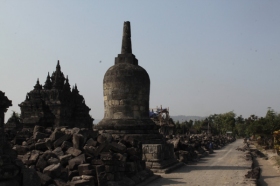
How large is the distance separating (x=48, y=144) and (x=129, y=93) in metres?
6.54

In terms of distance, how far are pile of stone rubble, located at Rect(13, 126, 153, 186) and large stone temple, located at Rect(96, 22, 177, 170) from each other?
397 centimetres

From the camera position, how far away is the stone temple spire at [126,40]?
16.3m

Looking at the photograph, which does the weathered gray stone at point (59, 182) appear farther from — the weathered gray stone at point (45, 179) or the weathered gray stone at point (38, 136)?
the weathered gray stone at point (38, 136)

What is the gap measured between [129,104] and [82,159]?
7.18 m

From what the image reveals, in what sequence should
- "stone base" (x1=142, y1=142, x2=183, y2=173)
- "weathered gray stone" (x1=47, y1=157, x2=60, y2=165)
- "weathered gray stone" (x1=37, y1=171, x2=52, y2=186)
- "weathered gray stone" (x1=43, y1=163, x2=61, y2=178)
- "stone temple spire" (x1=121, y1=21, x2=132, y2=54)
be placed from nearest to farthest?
"weathered gray stone" (x1=37, y1=171, x2=52, y2=186), "weathered gray stone" (x1=43, y1=163, x2=61, y2=178), "weathered gray stone" (x1=47, y1=157, x2=60, y2=165), "stone base" (x1=142, y1=142, x2=183, y2=173), "stone temple spire" (x1=121, y1=21, x2=132, y2=54)

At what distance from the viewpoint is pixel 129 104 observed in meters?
15.0

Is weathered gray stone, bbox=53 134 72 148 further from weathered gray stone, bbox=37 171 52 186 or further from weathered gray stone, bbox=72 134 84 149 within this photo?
weathered gray stone, bbox=37 171 52 186

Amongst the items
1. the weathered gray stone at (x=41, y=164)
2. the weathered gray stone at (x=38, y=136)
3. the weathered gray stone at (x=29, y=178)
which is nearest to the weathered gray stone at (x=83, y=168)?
the weathered gray stone at (x=41, y=164)

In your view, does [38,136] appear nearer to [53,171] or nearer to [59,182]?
[53,171]

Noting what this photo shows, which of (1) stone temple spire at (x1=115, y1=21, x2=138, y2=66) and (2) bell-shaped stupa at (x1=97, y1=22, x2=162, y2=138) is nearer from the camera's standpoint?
(2) bell-shaped stupa at (x1=97, y1=22, x2=162, y2=138)

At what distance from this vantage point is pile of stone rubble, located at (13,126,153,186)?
7.32 metres

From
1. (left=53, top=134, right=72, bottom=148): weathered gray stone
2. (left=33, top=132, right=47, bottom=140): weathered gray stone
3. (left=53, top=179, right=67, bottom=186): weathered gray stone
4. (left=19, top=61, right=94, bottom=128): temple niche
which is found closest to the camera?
(left=53, top=179, right=67, bottom=186): weathered gray stone

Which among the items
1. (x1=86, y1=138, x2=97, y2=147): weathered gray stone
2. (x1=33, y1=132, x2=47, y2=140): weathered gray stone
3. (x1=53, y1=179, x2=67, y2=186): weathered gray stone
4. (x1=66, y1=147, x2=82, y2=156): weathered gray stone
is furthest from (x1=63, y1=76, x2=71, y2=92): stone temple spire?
(x1=53, y1=179, x2=67, y2=186): weathered gray stone

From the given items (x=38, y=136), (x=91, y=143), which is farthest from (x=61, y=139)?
(x=38, y=136)
